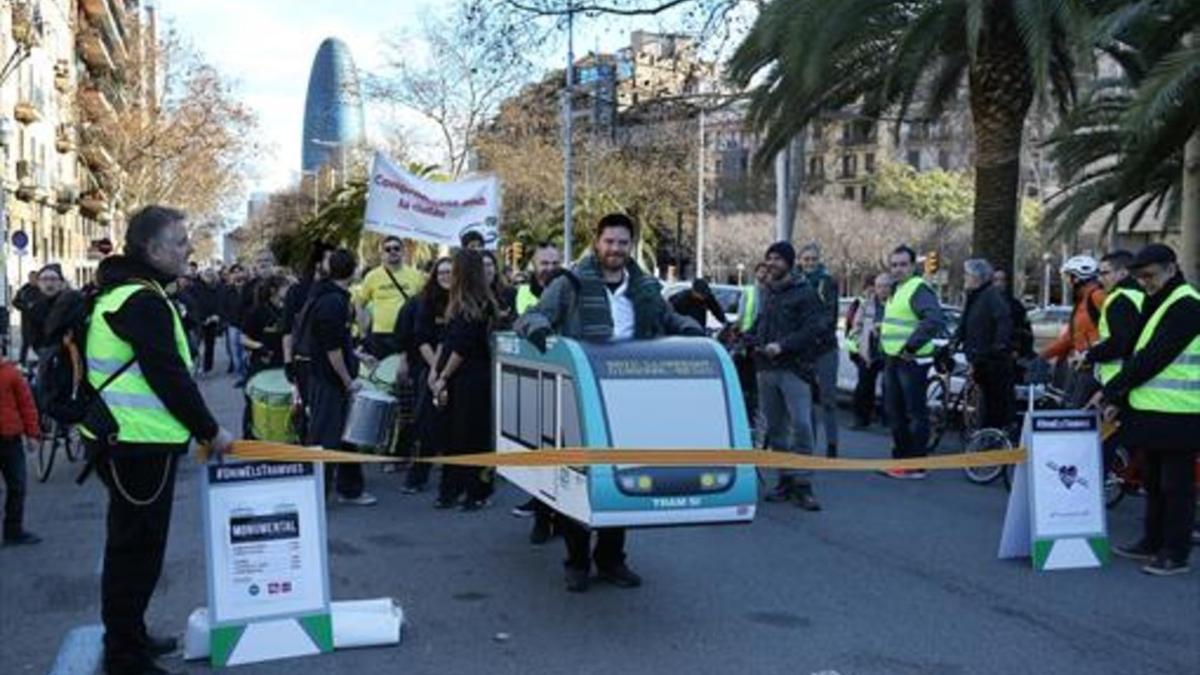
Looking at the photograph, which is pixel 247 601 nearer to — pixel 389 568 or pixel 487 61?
pixel 389 568

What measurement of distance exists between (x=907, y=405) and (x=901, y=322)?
746 mm

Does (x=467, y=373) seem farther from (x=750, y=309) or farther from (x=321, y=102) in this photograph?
(x=321, y=102)

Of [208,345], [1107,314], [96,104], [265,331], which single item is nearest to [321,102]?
[96,104]

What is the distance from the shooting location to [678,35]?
2139 centimetres

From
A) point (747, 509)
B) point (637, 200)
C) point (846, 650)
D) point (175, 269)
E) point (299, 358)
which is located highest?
point (637, 200)

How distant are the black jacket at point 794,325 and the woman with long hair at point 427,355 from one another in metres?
2.47

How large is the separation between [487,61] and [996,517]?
14.7 meters

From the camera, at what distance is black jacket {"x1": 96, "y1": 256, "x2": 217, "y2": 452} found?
5242 mm

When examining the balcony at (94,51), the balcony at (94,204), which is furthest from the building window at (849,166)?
the balcony at (94,204)

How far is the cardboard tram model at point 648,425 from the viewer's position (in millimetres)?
6047

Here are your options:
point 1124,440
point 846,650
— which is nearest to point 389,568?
point 846,650

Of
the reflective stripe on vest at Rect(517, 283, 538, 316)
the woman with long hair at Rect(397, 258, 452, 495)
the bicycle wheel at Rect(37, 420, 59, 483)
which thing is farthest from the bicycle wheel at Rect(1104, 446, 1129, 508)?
the bicycle wheel at Rect(37, 420, 59, 483)

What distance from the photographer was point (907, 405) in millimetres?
11320

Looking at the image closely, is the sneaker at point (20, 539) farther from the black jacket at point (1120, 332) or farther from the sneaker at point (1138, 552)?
the black jacket at point (1120, 332)
